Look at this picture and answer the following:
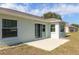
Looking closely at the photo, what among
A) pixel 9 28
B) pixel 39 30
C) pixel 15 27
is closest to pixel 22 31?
pixel 15 27

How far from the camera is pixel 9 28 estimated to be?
1371 centimetres

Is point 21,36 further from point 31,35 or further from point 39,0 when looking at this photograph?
point 39,0

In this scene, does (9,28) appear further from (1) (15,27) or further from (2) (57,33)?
(2) (57,33)

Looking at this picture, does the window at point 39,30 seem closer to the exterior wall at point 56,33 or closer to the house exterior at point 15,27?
the house exterior at point 15,27

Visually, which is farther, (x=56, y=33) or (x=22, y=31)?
(x=56, y=33)

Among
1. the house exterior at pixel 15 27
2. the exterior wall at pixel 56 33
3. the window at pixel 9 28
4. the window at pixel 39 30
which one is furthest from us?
the exterior wall at pixel 56 33

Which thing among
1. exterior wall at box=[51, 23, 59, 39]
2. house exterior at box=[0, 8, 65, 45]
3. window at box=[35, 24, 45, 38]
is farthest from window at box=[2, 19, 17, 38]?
exterior wall at box=[51, 23, 59, 39]

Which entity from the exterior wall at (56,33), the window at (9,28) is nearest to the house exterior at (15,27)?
the window at (9,28)

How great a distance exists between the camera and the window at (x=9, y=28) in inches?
514

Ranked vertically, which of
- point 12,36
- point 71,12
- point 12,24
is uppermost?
point 71,12

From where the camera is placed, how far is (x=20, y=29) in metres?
15.2
